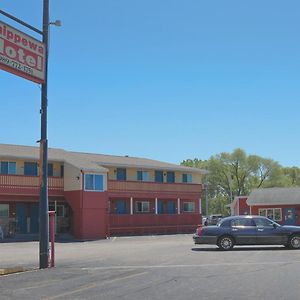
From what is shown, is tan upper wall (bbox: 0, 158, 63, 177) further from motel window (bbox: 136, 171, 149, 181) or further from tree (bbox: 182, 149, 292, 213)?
tree (bbox: 182, 149, 292, 213)

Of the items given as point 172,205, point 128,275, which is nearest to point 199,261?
point 128,275

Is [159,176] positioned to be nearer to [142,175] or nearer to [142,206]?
[142,175]

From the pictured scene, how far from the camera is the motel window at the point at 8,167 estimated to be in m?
41.9

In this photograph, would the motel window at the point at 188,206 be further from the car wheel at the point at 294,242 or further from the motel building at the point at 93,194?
the car wheel at the point at 294,242

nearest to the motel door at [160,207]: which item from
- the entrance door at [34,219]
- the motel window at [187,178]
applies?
the motel window at [187,178]

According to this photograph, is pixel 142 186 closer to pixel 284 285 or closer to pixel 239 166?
pixel 284 285

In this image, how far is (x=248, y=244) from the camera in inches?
975

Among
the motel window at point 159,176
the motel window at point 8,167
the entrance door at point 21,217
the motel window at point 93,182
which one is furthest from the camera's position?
the motel window at point 159,176

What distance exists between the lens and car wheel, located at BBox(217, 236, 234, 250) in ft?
80.7

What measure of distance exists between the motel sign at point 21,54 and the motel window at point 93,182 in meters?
25.8

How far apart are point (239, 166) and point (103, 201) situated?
5715 cm

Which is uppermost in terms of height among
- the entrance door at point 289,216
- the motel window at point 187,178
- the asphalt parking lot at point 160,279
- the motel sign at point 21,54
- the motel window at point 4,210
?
the motel sign at point 21,54

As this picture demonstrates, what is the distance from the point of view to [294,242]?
80.8 ft

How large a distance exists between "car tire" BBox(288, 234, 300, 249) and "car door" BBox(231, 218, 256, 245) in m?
1.56
